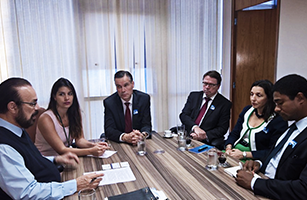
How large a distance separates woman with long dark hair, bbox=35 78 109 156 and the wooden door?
9.66 ft

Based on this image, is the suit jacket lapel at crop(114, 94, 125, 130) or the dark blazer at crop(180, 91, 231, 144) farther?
the dark blazer at crop(180, 91, 231, 144)

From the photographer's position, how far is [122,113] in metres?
2.73

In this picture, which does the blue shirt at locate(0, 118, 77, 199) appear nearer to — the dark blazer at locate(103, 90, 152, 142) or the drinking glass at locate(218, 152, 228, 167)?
the drinking glass at locate(218, 152, 228, 167)

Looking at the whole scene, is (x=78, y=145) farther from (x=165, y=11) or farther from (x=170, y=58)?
(x=165, y=11)

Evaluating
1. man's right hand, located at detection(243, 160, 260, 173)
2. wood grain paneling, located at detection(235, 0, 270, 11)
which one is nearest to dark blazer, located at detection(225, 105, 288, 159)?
man's right hand, located at detection(243, 160, 260, 173)

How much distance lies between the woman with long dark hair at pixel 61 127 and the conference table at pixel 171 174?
0.53ft

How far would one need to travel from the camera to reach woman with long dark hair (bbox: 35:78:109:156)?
1.98 meters

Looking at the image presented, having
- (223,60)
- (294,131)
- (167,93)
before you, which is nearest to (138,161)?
(294,131)

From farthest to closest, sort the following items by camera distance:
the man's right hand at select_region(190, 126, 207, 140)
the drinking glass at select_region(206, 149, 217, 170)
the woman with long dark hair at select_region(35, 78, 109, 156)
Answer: the man's right hand at select_region(190, 126, 207, 140) < the woman with long dark hair at select_region(35, 78, 109, 156) < the drinking glass at select_region(206, 149, 217, 170)

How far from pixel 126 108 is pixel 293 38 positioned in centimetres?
225

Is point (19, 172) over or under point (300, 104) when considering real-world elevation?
under

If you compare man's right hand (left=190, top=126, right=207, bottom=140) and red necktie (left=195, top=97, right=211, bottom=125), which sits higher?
red necktie (left=195, top=97, right=211, bottom=125)

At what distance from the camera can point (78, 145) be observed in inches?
90.0

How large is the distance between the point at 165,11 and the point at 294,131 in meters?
2.98
